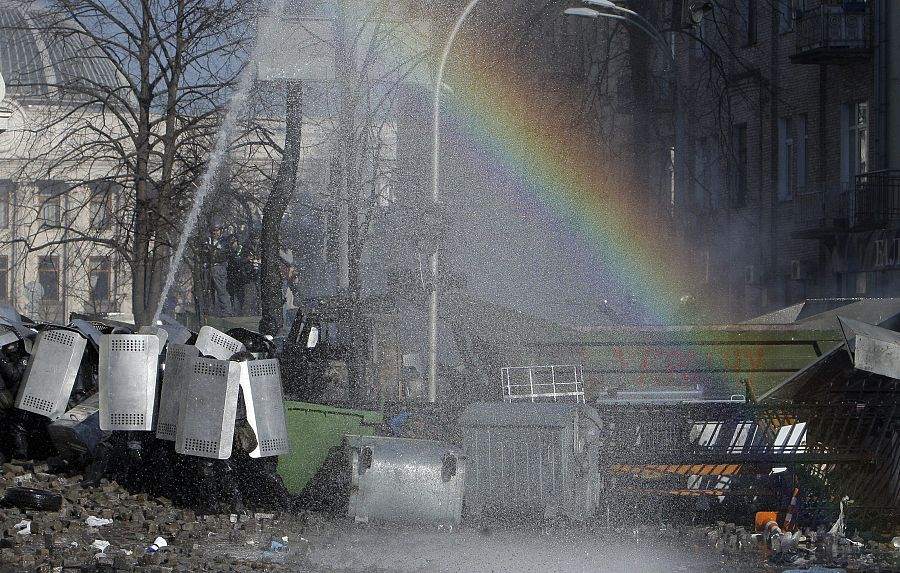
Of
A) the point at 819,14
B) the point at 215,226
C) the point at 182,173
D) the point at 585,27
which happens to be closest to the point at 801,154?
the point at 819,14

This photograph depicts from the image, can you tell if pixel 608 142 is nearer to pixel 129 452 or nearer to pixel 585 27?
pixel 585 27

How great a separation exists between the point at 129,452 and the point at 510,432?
9.62 ft

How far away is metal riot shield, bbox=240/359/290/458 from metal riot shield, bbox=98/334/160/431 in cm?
85

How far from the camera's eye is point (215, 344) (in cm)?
937

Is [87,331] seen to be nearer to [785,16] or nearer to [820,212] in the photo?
[820,212]

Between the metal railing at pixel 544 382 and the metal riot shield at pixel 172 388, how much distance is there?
11.4ft

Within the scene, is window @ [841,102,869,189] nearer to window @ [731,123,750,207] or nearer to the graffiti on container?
window @ [731,123,750,207]

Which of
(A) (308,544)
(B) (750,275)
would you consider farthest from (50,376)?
(B) (750,275)

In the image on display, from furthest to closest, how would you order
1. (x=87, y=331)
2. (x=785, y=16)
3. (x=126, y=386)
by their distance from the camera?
(x=785, y=16) < (x=87, y=331) < (x=126, y=386)

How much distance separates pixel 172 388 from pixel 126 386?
41 cm

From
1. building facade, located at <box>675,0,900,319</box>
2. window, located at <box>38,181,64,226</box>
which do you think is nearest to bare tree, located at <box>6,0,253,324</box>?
window, located at <box>38,181,64,226</box>

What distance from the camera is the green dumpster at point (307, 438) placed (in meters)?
9.30

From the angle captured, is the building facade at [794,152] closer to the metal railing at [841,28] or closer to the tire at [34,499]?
the metal railing at [841,28]

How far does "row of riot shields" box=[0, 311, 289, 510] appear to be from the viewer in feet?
28.7
